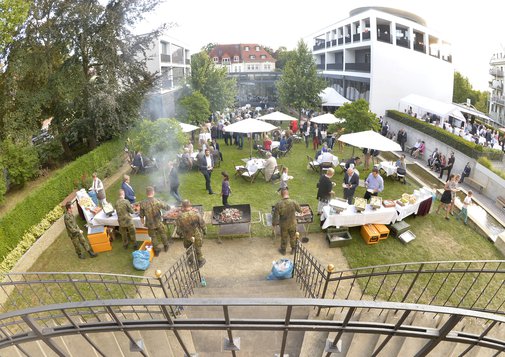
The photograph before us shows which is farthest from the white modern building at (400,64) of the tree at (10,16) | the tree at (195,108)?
the tree at (10,16)

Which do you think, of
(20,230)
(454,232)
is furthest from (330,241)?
(20,230)

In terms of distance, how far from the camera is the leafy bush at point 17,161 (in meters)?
12.4

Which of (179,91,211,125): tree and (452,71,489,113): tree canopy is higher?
(452,71,489,113): tree canopy

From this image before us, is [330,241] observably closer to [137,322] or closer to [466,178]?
[137,322]

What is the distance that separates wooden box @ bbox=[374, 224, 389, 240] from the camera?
31.4ft

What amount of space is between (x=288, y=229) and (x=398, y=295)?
3085 mm

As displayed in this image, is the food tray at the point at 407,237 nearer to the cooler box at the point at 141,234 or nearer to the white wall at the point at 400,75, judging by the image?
the cooler box at the point at 141,234

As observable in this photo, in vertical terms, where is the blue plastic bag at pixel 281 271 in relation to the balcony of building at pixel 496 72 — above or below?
below

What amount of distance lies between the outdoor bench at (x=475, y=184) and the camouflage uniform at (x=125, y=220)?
17.8m

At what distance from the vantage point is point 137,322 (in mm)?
3467

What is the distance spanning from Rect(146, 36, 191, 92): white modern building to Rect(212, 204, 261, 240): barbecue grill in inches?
844

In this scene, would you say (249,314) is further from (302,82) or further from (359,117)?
(302,82)

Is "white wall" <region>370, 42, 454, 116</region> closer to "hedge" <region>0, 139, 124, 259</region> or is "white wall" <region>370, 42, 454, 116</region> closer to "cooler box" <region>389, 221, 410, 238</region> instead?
"cooler box" <region>389, 221, 410, 238</region>

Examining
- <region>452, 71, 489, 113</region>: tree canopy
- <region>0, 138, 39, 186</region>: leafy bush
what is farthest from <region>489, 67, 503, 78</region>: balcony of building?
<region>0, 138, 39, 186</region>: leafy bush
